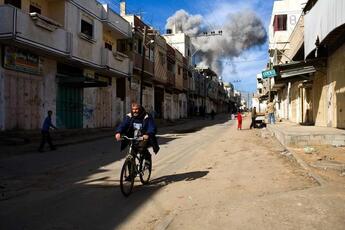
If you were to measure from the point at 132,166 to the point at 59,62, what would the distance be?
16.6m

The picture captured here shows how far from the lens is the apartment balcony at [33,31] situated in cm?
1714

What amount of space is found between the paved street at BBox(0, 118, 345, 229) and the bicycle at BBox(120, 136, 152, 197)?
22 cm

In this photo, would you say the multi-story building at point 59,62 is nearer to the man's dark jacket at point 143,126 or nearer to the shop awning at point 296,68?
the shop awning at point 296,68

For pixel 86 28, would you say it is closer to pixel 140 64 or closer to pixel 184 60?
pixel 140 64

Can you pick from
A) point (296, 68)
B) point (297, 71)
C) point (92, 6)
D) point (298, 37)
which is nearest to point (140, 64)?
point (92, 6)

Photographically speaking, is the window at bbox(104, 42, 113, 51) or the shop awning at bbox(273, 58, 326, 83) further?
the window at bbox(104, 42, 113, 51)

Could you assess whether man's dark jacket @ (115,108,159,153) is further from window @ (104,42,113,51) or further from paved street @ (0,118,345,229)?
window @ (104,42,113,51)

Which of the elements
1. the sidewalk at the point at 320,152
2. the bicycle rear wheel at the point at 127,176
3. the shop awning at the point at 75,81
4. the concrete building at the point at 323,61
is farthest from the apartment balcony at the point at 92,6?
the bicycle rear wheel at the point at 127,176

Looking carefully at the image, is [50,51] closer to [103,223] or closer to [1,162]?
[1,162]

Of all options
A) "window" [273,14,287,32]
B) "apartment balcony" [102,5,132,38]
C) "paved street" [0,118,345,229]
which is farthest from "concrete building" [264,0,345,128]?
→ "window" [273,14,287,32]

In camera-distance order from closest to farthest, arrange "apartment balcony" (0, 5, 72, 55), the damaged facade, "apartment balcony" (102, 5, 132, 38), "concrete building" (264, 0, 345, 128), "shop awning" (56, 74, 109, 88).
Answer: "concrete building" (264, 0, 345, 128) → "apartment balcony" (0, 5, 72, 55) → the damaged facade → "shop awning" (56, 74, 109, 88) → "apartment balcony" (102, 5, 132, 38)

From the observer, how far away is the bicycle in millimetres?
7469

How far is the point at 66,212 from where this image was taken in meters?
6.35

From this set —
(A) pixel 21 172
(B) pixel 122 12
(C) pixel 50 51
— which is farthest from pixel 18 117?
(B) pixel 122 12
